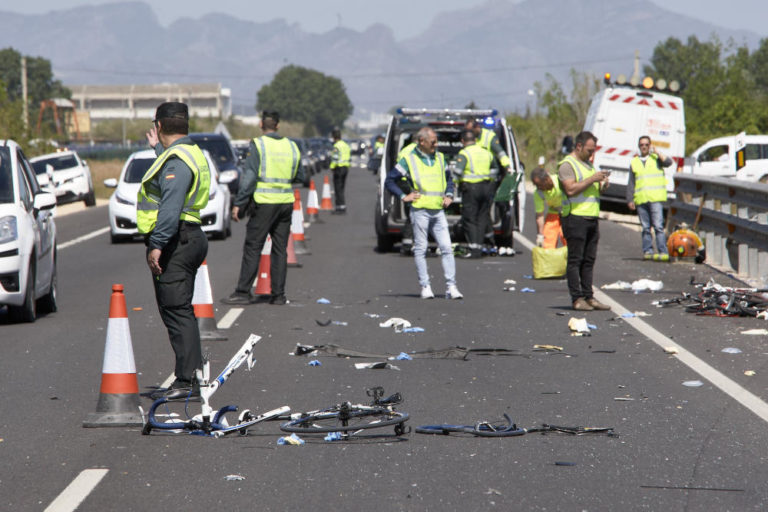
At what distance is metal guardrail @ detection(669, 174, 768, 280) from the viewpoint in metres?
15.9

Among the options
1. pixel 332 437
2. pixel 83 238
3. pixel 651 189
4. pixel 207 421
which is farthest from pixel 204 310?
pixel 83 238

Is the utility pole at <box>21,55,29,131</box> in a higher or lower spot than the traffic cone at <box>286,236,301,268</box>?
higher

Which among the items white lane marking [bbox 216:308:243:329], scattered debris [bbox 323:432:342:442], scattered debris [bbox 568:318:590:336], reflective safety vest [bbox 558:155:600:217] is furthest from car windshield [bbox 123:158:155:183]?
scattered debris [bbox 323:432:342:442]

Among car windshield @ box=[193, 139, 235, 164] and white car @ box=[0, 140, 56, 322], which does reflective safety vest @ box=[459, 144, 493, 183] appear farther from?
car windshield @ box=[193, 139, 235, 164]

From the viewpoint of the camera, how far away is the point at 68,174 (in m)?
34.2

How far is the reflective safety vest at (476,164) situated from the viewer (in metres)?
17.7

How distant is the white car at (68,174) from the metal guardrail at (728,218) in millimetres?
18034

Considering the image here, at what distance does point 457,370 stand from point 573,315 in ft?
11.4

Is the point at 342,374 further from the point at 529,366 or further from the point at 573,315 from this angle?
the point at 573,315

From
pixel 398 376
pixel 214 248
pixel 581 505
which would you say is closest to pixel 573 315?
pixel 398 376

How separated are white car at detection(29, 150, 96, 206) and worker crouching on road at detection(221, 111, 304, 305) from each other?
20576 mm

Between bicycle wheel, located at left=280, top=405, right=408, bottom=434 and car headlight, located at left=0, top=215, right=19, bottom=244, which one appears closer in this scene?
bicycle wheel, located at left=280, top=405, right=408, bottom=434

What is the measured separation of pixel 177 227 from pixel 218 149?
→ 937 inches

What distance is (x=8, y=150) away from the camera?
1256 cm
